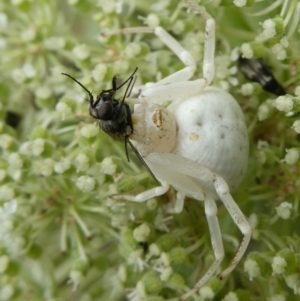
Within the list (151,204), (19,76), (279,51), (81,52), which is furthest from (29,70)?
(279,51)

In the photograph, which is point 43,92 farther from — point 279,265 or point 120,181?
point 279,265

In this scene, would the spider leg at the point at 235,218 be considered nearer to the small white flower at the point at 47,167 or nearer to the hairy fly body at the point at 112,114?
the hairy fly body at the point at 112,114

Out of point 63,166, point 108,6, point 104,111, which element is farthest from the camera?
point 108,6

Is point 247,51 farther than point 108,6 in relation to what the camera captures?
No

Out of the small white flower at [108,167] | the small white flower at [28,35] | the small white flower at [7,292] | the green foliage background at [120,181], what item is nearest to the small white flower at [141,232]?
the green foliage background at [120,181]

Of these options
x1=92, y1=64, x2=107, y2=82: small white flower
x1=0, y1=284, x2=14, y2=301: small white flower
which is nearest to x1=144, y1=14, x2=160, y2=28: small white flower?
x1=92, y1=64, x2=107, y2=82: small white flower

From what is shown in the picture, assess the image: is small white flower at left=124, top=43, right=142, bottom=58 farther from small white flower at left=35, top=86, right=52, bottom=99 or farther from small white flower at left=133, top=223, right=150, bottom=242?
small white flower at left=133, top=223, right=150, bottom=242
